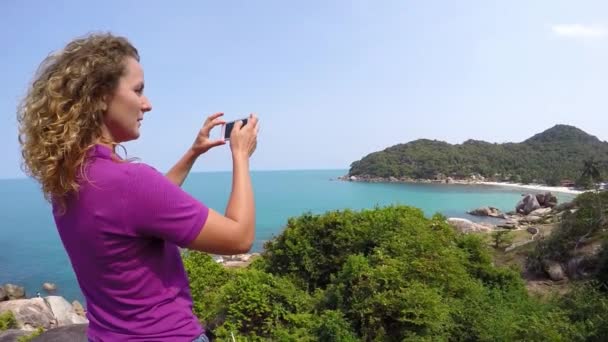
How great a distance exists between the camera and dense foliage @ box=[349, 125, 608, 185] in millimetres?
99500

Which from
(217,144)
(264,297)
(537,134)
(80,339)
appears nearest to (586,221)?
(264,297)

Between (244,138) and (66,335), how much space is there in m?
6.61

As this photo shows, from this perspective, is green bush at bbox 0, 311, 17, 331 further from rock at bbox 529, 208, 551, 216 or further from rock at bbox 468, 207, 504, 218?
rock at bbox 468, 207, 504, 218

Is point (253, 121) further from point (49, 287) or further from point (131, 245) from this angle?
point (49, 287)

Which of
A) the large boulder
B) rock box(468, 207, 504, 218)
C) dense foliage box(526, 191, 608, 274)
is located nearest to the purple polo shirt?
dense foliage box(526, 191, 608, 274)

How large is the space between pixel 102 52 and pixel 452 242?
12.2m

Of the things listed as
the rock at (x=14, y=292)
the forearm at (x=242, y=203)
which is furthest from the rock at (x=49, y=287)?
the forearm at (x=242, y=203)

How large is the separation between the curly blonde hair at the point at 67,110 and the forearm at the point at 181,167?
610mm

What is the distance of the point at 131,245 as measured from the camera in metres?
1.37

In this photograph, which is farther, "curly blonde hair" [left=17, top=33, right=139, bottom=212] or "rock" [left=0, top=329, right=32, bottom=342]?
"rock" [left=0, top=329, right=32, bottom=342]

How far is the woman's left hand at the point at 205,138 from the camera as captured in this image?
198cm

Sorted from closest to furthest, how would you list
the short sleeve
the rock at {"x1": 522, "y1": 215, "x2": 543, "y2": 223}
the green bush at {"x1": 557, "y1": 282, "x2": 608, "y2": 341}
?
the short sleeve
the green bush at {"x1": 557, "y1": 282, "x2": 608, "y2": 341}
the rock at {"x1": 522, "y1": 215, "x2": 543, "y2": 223}

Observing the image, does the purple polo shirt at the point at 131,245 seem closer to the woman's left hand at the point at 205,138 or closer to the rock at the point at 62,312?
the woman's left hand at the point at 205,138

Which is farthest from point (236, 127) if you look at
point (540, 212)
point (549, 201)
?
point (549, 201)
